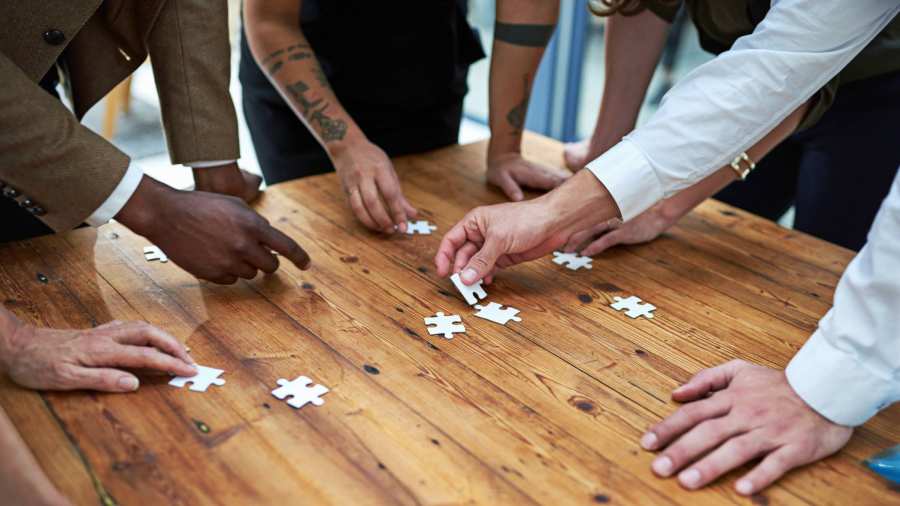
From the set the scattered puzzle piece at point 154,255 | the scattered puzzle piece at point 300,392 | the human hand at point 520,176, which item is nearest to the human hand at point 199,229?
the scattered puzzle piece at point 154,255

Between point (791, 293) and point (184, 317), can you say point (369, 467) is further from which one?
point (791, 293)

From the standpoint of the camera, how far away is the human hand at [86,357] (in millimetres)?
1369

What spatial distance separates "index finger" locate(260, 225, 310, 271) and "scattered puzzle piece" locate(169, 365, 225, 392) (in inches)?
16.2

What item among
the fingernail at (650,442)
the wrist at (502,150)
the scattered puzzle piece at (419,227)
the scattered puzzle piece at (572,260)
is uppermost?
the wrist at (502,150)

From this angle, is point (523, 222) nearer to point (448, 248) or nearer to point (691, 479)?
point (448, 248)

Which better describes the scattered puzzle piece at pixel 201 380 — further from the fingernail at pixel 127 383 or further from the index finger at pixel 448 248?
the index finger at pixel 448 248

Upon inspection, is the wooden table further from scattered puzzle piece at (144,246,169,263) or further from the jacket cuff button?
the jacket cuff button

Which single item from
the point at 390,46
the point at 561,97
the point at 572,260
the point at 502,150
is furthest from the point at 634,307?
the point at 561,97

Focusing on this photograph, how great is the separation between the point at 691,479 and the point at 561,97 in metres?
4.94

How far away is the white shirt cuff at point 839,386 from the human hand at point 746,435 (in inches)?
0.8

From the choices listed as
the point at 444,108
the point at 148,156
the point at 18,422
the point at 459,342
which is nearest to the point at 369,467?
the point at 459,342

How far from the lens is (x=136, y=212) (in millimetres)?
1696

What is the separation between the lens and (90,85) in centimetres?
199

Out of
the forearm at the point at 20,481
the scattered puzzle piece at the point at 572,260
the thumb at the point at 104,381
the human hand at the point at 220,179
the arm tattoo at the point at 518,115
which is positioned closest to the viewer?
the forearm at the point at 20,481
